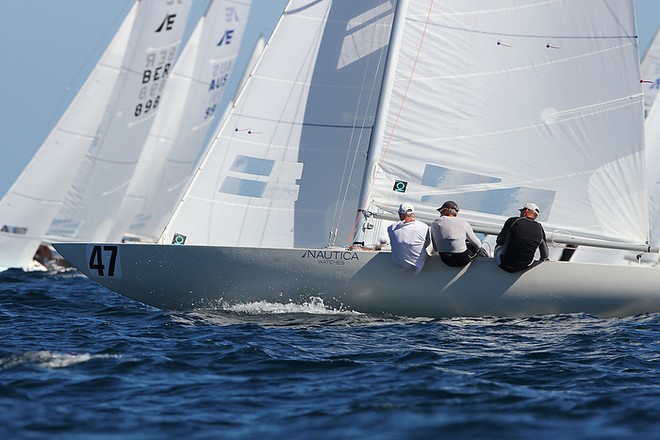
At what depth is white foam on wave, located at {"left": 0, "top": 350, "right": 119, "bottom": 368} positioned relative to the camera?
7.67 m

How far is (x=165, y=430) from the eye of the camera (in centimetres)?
591

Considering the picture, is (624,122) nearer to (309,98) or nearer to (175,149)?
(309,98)

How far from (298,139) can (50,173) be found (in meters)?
11.7

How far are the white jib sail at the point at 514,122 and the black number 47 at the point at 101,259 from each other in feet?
9.31

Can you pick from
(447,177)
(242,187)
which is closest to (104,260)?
(242,187)

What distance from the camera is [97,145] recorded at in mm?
24344

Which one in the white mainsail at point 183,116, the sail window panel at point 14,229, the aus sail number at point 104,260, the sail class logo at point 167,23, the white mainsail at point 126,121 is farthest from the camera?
the white mainsail at point 183,116

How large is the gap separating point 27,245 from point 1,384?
1722 cm

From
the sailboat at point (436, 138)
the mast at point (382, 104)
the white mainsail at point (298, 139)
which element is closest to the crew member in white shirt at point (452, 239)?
the sailboat at point (436, 138)

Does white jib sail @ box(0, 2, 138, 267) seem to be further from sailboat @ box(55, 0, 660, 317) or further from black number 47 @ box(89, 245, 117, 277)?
black number 47 @ box(89, 245, 117, 277)

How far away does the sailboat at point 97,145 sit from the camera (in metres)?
23.0

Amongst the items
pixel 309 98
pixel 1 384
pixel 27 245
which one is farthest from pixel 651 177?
pixel 1 384

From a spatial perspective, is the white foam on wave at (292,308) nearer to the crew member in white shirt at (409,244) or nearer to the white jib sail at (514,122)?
the crew member in white shirt at (409,244)

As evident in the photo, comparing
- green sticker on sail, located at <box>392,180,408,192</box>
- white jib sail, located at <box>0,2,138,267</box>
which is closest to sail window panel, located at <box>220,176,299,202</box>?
green sticker on sail, located at <box>392,180,408,192</box>
